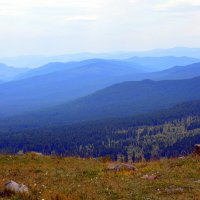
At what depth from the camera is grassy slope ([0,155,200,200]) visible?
691 inches

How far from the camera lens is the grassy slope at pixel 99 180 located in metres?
17.6

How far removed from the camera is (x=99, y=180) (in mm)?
21438

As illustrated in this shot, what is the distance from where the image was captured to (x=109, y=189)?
18.9 metres

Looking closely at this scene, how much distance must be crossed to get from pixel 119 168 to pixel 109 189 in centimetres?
646

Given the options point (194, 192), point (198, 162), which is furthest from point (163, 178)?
point (198, 162)

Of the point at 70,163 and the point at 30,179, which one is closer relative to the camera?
the point at 30,179

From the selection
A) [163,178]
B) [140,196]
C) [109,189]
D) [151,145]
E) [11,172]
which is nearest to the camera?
[140,196]

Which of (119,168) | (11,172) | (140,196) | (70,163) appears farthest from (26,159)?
(140,196)

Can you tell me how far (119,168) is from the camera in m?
25.3

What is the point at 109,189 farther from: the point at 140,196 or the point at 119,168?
the point at 119,168

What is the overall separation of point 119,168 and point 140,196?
7773 mm

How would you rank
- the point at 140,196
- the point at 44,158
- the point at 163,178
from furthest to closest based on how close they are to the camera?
the point at 44,158 → the point at 163,178 → the point at 140,196

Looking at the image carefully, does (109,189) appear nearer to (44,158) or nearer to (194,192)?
(194,192)

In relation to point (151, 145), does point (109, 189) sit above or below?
above
